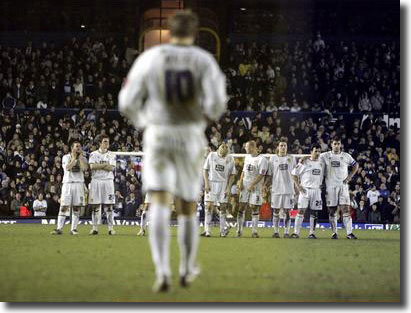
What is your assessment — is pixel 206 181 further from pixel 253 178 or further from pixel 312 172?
pixel 312 172

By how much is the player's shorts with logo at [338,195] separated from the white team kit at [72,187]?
507cm

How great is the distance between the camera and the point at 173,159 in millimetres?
6789

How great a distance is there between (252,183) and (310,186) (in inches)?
52.5

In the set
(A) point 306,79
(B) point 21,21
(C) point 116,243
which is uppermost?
(B) point 21,21

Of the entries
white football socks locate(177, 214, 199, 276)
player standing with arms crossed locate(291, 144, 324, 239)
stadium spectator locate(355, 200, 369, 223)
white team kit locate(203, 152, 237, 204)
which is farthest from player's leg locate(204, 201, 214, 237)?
white football socks locate(177, 214, 199, 276)

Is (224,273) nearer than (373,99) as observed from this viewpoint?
Yes

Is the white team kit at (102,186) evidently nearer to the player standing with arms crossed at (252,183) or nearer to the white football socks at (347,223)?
the player standing with arms crossed at (252,183)

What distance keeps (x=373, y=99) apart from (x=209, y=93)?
20.7m

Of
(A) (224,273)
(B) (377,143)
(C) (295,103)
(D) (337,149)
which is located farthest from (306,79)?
(A) (224,273)

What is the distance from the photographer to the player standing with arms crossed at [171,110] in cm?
667

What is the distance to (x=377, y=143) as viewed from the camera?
24266 millimetres

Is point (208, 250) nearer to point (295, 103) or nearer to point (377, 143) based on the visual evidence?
point (377, 143)

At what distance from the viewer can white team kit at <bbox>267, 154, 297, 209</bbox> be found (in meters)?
18.1

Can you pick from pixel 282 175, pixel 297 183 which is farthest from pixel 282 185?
pixel 297 183
